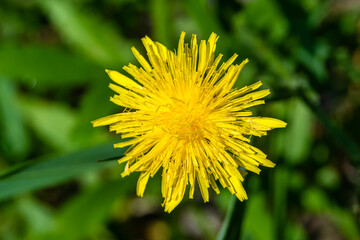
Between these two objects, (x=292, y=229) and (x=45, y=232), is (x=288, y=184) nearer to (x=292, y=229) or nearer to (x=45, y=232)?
(x=292, y=229)

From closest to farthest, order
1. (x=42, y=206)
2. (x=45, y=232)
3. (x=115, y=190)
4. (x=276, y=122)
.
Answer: (x=276, y=122)
(x=115, y=190)
(x=45, y=232)
(x=42, y=206)

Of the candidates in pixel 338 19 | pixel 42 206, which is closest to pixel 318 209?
pixel 338 19

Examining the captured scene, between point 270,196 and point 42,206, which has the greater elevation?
point 270,196

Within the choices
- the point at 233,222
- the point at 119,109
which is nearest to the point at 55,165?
the point at 233,222

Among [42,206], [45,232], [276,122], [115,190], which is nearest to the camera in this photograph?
[276,122]

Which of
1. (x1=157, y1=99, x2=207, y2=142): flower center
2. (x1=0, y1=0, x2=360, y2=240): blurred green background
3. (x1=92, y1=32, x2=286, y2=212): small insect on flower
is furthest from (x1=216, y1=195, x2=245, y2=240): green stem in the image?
(x1=0, y1=0, x2=360, y2=240): blurred green background

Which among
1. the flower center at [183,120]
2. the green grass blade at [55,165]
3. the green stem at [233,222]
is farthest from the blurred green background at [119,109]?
the green stem at [233,222]

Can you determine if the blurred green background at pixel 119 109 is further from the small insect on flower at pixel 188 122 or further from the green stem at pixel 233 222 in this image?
the green stem at pixel 233 222
